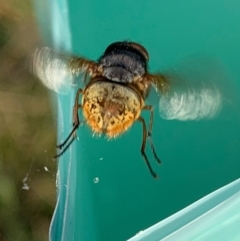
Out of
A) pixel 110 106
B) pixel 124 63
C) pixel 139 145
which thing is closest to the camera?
pixel 110 106

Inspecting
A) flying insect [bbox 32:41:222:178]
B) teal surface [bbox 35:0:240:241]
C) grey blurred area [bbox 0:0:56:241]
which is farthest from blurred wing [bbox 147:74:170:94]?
grey blurred area [bbox 0:0:56:241]

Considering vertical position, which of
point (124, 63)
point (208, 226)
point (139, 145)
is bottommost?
point (208, 226)

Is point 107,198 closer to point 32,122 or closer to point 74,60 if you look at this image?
point 32,122

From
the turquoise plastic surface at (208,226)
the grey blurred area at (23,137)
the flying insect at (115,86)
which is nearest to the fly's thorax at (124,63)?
the flying insect at (115,86)

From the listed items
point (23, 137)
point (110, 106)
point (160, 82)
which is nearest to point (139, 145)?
point (23, 137)

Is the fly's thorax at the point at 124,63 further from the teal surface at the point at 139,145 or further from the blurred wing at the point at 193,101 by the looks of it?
the teal surface at the point at 139,145

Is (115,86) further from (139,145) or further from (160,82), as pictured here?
(139,145)
